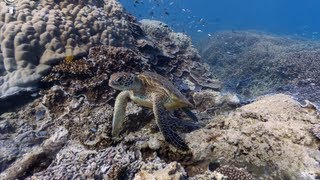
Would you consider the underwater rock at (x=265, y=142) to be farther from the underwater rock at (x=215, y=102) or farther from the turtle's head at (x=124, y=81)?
the underwater rock at (x=215, y=102)

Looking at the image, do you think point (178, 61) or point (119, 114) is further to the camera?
point (178, 61)

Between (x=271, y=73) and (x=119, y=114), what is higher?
(x=271, y=73)

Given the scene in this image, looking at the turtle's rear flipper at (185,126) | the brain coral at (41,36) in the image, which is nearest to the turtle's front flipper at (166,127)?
the turtle's rear flipper at (185,126)

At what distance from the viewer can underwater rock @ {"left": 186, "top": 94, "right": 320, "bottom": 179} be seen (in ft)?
11.1

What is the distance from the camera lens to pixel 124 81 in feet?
14.9

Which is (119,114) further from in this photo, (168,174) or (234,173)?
(234,173)

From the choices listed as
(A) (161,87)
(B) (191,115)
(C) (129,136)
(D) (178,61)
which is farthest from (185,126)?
(D) (178,61)

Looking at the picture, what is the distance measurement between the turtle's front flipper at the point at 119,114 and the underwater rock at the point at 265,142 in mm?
1122

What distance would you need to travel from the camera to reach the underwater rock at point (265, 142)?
11.1 feet

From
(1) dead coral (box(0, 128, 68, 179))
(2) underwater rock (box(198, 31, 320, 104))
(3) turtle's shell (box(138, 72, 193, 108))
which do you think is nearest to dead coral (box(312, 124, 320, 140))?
(3) turtle's shell (box(138, 72, 193, 108))

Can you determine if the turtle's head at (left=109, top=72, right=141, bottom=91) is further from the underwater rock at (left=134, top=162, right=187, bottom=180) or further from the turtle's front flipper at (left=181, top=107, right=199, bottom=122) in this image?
the underwater rock at (left=134, top=162, right=187, bottom=180)

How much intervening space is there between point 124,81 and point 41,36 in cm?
247

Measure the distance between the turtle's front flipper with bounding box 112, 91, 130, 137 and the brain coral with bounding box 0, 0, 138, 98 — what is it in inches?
73.1

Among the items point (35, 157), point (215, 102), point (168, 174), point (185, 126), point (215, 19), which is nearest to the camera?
point (168, 174)
